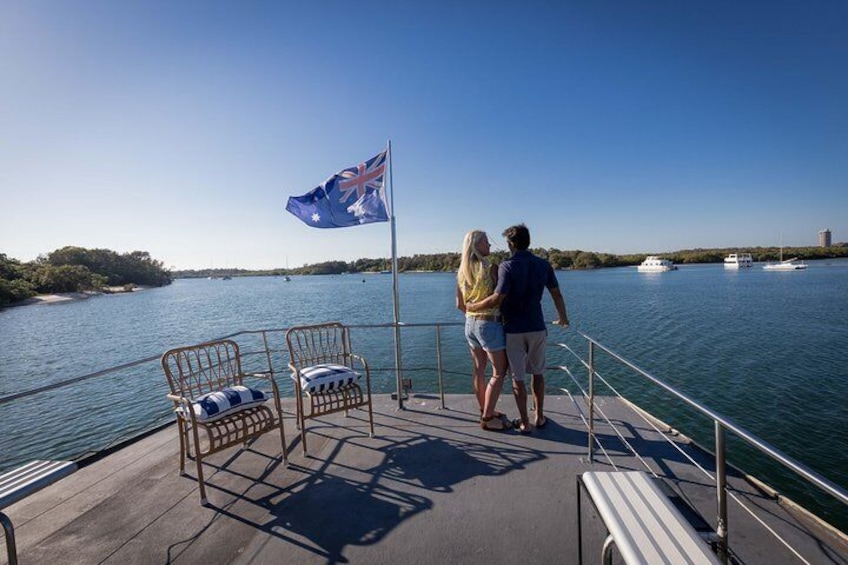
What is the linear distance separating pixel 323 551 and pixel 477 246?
103 inches

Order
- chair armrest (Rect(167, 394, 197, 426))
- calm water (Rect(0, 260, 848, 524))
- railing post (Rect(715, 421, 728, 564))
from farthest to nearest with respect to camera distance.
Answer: calm water (Rect(0, 260, 848, 524)) → chair armrest (Rect(167, 394, 197, 426)) → railing post (Rect(715, 421, 728, 564))

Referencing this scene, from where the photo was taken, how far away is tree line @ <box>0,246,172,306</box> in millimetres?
60341

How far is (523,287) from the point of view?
11.1 ft

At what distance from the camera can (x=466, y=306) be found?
3672 mm

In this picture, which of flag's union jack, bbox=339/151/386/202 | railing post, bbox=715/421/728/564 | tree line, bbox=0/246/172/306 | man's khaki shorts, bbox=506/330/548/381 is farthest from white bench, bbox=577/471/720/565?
tree line, bbox=0/246/172/306

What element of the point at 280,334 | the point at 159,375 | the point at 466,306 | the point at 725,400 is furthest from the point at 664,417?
the point at 280,334

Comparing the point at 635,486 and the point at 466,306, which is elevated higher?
the point at 466,306

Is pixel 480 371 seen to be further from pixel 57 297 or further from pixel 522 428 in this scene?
pixel 57 297

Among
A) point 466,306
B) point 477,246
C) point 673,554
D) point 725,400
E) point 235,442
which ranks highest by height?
point 477,246

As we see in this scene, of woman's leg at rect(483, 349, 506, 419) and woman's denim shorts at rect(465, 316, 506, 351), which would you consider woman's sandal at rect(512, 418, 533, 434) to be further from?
woman's denim shorts at rect(465, 316, 506, 351)

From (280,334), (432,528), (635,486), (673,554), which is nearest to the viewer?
(673,554)

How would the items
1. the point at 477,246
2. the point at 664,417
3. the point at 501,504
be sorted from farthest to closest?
the point at 664,417 → the point at 477,246 → the point at 501,504

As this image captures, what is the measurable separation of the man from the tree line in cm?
7884

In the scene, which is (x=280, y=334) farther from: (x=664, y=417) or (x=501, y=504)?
(x=501, y=504)
